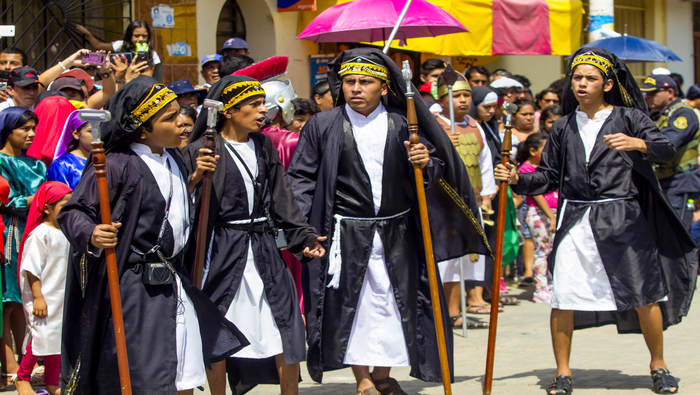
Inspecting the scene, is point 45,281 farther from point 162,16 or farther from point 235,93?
point 162,16

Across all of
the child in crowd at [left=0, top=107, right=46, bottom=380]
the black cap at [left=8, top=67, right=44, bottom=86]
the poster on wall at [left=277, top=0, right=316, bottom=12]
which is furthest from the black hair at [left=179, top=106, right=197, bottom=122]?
the poster on wall at [left=277, top=0, right=316, bottom=12]

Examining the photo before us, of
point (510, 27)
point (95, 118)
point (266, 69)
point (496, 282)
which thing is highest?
point (510, 27)

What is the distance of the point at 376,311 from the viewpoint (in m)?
4.85

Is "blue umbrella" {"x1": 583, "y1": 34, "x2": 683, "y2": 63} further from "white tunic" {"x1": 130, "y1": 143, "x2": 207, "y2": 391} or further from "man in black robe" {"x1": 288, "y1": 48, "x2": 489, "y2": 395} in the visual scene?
"white tunic" {"x1": 130, "y1": 143, "x2": 207, "y2": 391}

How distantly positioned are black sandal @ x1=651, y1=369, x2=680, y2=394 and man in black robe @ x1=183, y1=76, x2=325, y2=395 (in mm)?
2336

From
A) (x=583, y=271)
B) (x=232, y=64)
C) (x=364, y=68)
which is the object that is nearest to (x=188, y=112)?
(x=232, y=64)

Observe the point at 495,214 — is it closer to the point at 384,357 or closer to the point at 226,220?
the point at 384,357

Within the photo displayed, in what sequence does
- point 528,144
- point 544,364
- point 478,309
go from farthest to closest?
point 528,144 < point 478,309 < point 544,364

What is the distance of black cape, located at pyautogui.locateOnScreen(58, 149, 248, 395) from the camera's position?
Result: 3.65 meters

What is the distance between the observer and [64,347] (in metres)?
3.74

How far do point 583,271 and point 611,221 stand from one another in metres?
0.36

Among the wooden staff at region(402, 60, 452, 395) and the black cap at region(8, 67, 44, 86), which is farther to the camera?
the black cap at region(8, 67, 44, 86)

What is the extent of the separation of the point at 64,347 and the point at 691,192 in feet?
26.5

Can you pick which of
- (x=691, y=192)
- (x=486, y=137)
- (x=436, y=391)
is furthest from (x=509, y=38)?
(x=436, y=391)
